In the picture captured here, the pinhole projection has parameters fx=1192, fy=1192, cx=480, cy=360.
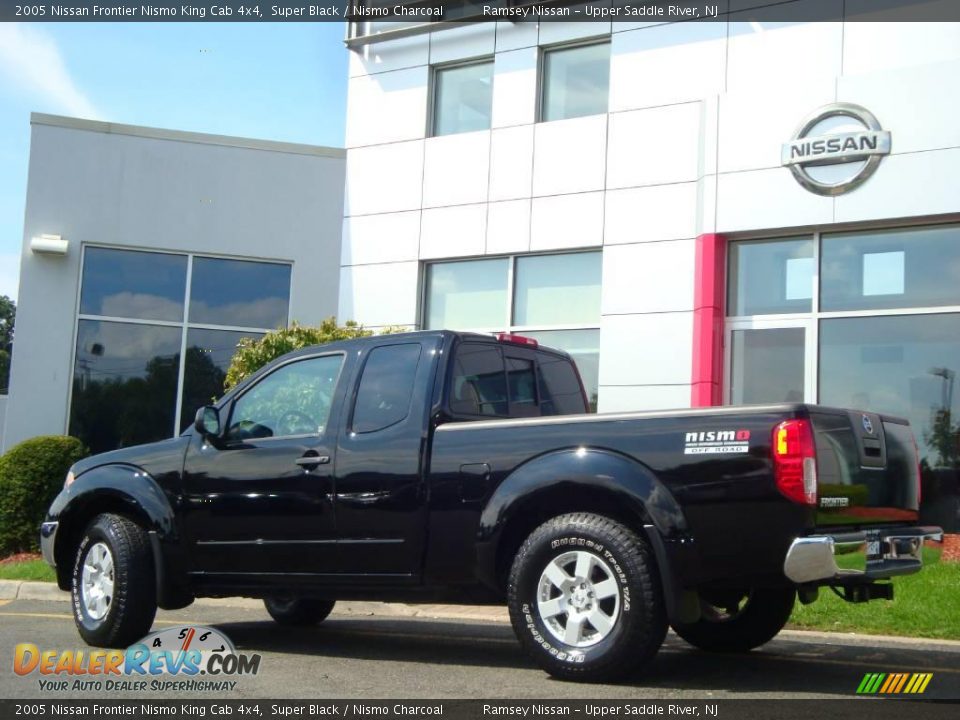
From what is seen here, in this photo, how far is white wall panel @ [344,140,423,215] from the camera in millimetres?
16844

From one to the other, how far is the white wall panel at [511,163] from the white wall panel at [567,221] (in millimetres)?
343

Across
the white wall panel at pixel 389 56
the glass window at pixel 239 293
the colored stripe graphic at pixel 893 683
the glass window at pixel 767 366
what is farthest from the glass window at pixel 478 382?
the glass window at pixel 239 293

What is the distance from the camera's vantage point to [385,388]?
725 cm

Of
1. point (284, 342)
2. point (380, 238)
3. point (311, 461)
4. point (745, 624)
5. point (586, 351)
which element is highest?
point (380, 238)

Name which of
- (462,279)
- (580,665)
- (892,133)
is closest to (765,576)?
(580,665)

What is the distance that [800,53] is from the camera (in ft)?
45.5

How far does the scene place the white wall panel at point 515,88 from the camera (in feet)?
52.6

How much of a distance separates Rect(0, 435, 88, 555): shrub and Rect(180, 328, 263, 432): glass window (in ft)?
11.2

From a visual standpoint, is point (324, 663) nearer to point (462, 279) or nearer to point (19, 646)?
point (19, 646)

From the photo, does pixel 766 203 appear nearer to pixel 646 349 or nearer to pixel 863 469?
pixel 646 349

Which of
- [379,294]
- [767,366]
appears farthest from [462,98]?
[767,366]

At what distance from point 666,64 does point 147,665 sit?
34.5 feet

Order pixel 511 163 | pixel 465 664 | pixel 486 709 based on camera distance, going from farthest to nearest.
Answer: pixel 511 163 → pixel 465 664 → pixel 486 709

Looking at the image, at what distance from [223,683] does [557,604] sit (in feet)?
6.10
